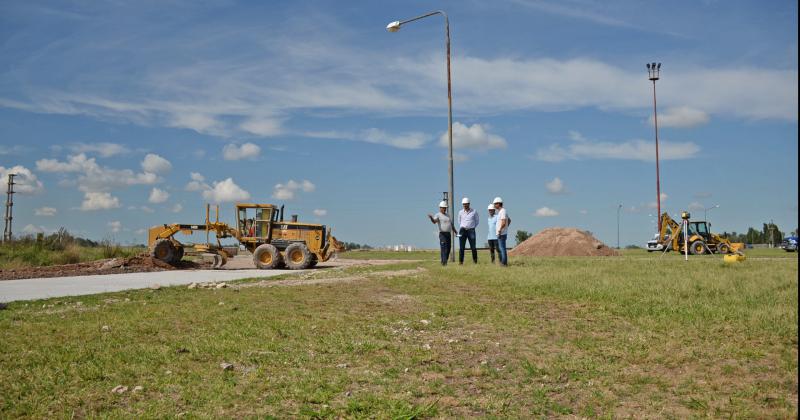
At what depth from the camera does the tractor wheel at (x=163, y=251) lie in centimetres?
2458

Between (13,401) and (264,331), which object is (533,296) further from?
(13,401)

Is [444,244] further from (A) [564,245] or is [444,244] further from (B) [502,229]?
(A) [564,245]

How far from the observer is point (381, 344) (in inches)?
258

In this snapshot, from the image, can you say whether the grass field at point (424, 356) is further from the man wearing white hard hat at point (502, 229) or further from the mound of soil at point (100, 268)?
the mound of soil at point (100, 268)

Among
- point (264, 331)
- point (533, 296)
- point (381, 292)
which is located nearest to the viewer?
point (264, 331)

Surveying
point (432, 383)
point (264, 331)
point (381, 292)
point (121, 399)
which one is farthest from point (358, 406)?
point (381, 292)

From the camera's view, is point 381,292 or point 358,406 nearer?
point 358,406

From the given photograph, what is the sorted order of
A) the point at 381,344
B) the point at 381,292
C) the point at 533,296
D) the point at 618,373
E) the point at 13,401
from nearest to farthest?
the point at 13,401, the point at 618,373, the point at 381,344, the point at 533,296, the point at 381,292

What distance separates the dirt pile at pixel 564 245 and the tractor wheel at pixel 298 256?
16402 millimetres

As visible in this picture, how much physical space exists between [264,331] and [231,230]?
1814 cm

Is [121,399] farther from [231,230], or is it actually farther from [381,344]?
[231,230]

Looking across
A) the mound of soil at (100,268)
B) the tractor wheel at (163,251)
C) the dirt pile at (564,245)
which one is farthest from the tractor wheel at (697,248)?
the tractor wheel at (163,251)

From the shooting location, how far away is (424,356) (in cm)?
598

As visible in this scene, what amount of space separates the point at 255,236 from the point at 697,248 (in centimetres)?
2626
